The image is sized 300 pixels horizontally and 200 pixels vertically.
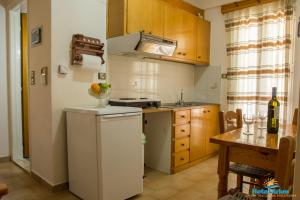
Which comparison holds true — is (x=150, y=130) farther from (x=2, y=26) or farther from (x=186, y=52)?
(x=2, y=26)

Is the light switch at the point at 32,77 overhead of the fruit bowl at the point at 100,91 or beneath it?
overhead

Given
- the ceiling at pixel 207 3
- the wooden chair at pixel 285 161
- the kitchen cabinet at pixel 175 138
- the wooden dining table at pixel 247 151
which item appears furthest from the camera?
the ceiling at pixel 207 3

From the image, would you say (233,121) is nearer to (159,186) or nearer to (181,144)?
(181,144)

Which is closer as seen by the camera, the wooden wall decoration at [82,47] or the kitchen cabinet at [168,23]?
the wooden wall decoration at [82,47]

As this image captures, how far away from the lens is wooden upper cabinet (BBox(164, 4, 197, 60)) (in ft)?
10.3

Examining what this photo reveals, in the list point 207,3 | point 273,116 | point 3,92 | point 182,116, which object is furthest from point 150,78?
point 3,92

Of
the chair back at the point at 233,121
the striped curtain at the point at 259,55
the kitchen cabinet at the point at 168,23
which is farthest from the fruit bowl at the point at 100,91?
the striped curtain at the point at 259,55

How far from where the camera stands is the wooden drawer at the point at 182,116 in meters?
2.82

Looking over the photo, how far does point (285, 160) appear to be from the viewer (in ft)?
3.59

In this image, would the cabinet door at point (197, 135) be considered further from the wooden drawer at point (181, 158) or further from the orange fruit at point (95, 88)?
the orange fruit at point (95, 88)

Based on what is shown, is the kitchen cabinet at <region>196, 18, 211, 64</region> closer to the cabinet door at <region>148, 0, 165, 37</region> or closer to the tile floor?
the cabinet door at <region>148, 0, 165, 37</region>

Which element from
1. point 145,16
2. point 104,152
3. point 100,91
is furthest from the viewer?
point 145,16

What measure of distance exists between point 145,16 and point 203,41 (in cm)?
141

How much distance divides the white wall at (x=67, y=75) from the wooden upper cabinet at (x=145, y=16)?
15.6 inches
